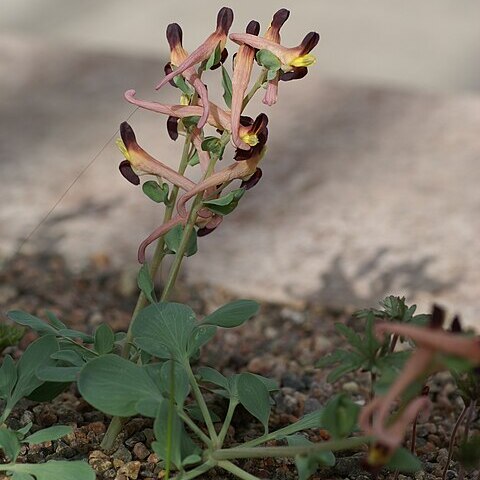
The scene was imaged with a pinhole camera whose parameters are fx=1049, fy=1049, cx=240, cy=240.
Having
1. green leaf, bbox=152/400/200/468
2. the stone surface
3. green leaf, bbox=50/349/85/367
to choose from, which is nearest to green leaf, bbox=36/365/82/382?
green leaf, bbox=50/349/85/367

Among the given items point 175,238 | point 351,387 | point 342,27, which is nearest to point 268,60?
point 175,238

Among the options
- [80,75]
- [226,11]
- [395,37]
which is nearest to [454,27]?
[395,37]

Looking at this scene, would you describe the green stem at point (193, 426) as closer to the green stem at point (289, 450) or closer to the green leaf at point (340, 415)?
the green stem at point (289, 450)

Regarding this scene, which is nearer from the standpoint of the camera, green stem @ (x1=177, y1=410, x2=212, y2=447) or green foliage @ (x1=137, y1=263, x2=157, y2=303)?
green stem @ (x1=177, y1=410, x2=212, y2=447)

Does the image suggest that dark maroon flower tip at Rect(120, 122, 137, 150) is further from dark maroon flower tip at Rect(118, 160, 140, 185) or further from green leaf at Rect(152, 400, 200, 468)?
green leaf at Rect(152, 400, 200, 468)

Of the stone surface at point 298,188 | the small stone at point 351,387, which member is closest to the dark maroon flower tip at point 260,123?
the small stone at point 351,387

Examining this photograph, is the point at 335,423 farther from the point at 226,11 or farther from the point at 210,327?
the point at 226,11

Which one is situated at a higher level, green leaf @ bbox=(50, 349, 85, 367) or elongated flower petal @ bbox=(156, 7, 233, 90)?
elongated flower petal @ bbox=(156, 7, 233, 90)

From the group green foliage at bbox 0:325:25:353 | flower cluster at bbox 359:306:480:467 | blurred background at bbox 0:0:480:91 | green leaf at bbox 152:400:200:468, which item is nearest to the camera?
flower cluster at bbox 359:306:480:467
